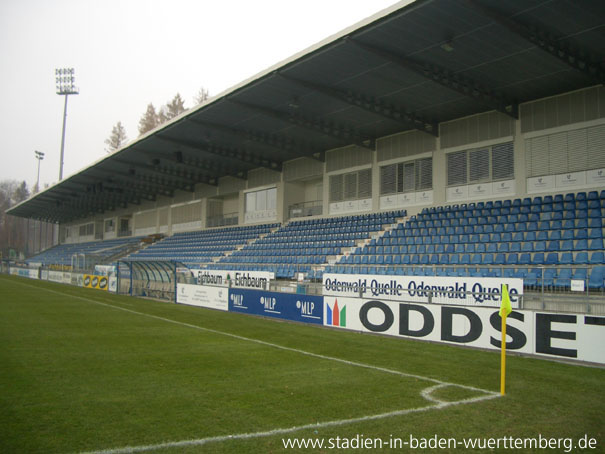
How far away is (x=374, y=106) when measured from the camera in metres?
21.0

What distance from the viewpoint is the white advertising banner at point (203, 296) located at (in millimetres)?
20219

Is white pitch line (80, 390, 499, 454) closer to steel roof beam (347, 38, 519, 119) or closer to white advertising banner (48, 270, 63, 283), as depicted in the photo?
steel roof beam (347, 38, 519, 119)

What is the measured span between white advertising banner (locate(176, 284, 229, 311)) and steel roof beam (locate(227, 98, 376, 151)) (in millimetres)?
8418

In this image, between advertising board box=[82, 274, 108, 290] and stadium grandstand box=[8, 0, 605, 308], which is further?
advertising board box=[82, 274, 108, 290]

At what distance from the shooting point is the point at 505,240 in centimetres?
1694

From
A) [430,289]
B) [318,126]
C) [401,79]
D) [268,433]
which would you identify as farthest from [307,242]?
[268,433]

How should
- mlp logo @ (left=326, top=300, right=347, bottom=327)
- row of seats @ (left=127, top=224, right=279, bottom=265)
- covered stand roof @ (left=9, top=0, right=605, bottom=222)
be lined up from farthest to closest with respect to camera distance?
row of seats @ (left=127, top=224, right=279, bottom=265) < mlp logo @ (left=326, top=300, right=347, bottom=327) < covered stand roof @ (left=9, top=0, right=605, bottom=222)

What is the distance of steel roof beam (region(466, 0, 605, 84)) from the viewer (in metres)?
13.5

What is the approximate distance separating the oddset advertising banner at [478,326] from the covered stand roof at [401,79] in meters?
8.23

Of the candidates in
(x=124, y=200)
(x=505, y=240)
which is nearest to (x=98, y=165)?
(x=124, y=200)

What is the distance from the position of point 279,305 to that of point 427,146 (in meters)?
11.3

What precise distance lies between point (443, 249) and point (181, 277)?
12490 millimetres

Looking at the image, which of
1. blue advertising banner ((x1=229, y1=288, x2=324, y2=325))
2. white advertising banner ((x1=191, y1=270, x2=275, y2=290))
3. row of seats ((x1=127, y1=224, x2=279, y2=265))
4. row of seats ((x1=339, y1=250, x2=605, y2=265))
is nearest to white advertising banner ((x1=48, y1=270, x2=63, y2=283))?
row of seats ((x1=127, y1=224, x2=279, y2=265))

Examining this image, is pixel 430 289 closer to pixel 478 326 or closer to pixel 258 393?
pixel 478 326
